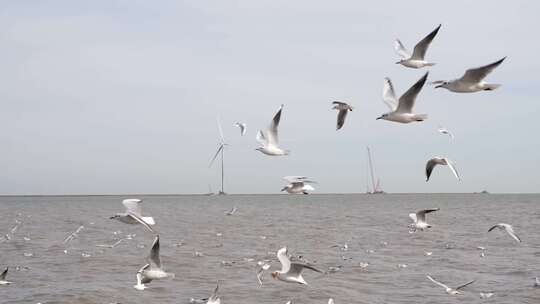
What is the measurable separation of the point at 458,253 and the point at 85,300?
15.7 meters

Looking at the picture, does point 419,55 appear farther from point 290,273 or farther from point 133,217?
point 133,217

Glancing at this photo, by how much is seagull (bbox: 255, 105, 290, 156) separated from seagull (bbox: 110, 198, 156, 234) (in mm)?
2678

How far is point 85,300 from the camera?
667 inches

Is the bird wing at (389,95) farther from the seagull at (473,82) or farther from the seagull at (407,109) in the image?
the seagull at (473,82)

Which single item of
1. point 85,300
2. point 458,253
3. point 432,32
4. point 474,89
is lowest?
point 85,300

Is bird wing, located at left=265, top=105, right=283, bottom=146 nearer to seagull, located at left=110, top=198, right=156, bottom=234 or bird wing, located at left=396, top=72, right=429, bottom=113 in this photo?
seagull, located at left=110, top=198, right=156, bottom=234

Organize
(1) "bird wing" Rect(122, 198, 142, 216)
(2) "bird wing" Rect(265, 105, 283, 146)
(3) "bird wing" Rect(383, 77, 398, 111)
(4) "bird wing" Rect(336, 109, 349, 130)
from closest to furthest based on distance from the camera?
(3) "bird wing" Rect(383, 77, 398, 111)
(1) "bird wing" Rect(122, 198, 142, 216)
(4) "bird wing" Rect(336, 109, 349, 130)
(2) "bird wing" Rect(265, 105, 283, 146)

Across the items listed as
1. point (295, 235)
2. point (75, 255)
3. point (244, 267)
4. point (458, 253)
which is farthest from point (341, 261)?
point (295, 235)

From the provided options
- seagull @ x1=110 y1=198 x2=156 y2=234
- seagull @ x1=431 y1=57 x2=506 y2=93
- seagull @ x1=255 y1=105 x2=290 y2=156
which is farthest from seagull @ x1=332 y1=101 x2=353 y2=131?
seagull @ x1=110 y1=198 x2=156 y2=234

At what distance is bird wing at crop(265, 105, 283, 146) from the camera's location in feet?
46.9

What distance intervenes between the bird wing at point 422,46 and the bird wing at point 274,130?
10.8 ft

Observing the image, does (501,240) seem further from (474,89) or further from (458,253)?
(474,89)

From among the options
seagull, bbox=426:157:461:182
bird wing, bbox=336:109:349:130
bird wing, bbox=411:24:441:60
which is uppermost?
bird wing, bbox=411:24:441:60

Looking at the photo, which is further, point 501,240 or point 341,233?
point 341,233
